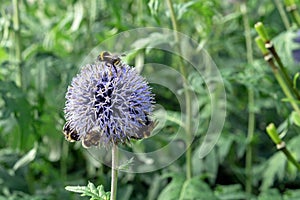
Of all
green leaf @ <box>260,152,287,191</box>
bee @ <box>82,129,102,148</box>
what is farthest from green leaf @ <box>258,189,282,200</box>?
bee @ <box>82,129,102,148</box>

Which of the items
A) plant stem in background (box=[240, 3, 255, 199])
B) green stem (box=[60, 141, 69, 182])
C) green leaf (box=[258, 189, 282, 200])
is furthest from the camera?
green stem (box=[60, 141, 69, 182])

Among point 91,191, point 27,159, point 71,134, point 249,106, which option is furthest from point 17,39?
point 91,191

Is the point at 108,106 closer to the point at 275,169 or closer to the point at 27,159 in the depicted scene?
the point at 27,159

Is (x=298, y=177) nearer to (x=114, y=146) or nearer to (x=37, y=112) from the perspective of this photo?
(x=37, y=112)

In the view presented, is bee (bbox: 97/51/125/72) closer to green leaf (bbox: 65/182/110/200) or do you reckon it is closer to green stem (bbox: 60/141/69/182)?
green leaf (bbox: 65/182/110/200)

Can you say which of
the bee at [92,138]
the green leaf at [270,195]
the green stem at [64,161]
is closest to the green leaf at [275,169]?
the green leaf at [270,195]

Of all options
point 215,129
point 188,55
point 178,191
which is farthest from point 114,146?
point 215,129
